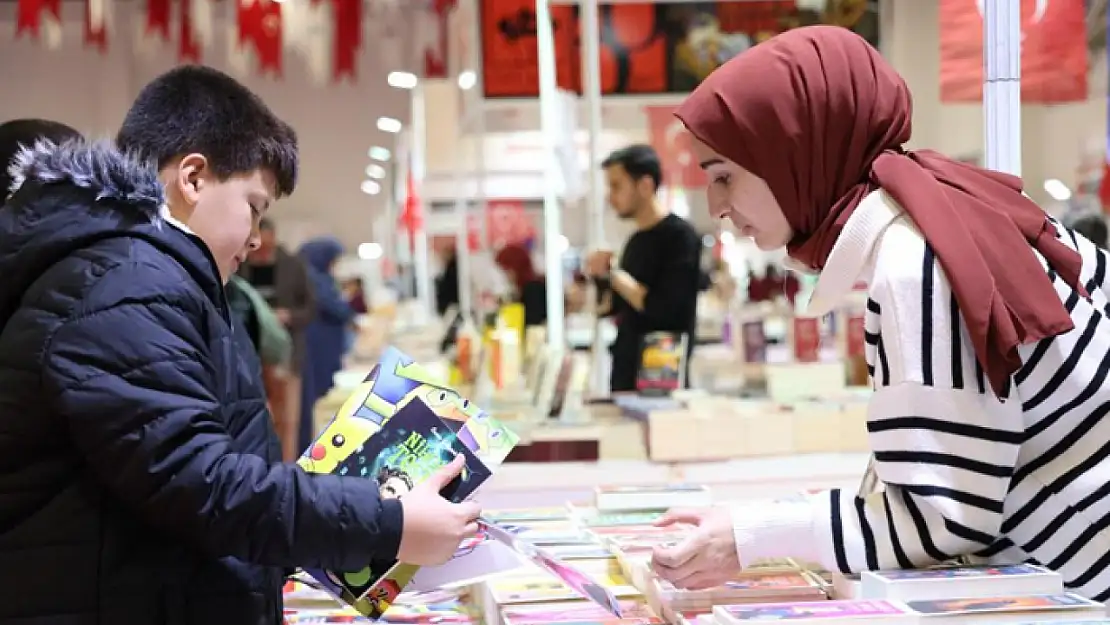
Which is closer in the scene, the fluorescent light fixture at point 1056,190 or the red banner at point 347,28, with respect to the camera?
the red banner at point 347,28

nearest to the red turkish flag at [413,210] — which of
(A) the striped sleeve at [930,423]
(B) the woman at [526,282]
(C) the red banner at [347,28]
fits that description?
(B) the woman at [526,282]

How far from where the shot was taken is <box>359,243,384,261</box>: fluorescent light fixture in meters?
21.6

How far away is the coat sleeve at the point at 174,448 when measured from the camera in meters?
1.50

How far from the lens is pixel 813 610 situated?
150cm

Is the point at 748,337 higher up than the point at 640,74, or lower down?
lower down

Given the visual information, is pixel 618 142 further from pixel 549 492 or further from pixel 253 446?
pixel 253 446

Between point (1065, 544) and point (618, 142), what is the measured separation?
9.34 meters

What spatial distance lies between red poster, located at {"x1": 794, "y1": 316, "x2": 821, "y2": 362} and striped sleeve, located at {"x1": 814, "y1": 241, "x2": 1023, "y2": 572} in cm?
317

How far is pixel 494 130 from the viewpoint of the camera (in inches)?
336

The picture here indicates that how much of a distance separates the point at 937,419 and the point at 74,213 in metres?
1.09

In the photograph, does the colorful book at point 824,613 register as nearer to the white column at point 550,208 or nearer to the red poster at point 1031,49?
the red poster at point 1031,49

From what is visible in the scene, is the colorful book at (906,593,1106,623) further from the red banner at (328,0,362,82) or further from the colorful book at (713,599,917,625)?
the red banner at (328,0,362,82)

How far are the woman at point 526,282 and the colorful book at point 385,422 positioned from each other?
6.42 m

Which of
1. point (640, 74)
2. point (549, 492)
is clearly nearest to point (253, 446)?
point (549, 492)
